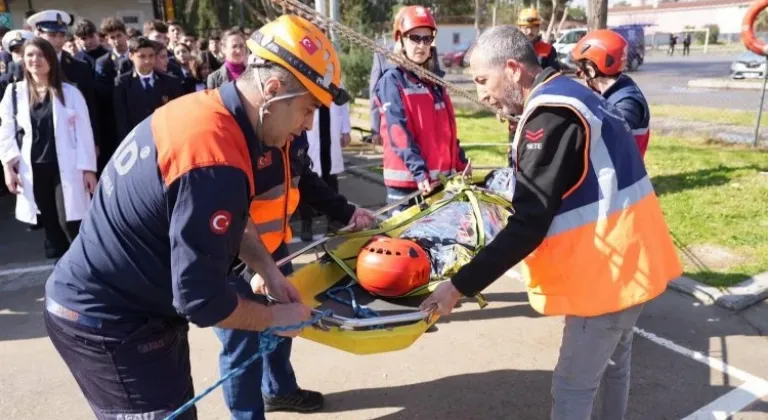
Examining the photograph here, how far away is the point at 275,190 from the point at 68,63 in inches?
191

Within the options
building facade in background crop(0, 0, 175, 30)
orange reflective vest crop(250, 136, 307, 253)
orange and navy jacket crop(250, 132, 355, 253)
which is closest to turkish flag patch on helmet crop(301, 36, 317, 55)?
orange and navy jacket crop(250, 132, 355, 253)

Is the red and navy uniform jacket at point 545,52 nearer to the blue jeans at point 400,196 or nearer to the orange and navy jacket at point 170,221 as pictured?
the blue jeans at point 400,196

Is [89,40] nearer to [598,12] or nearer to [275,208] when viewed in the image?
[275,208]

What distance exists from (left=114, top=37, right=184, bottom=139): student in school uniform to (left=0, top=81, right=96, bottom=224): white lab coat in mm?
801

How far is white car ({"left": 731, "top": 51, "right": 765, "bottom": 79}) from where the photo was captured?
21125 millimetres

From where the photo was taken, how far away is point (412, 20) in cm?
404

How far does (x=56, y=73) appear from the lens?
5.20 m

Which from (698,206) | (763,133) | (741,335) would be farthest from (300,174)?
(763,133)

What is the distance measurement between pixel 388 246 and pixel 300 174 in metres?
0.63

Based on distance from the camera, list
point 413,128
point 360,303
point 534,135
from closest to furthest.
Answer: point 534,135
point 360,303
point 413,128

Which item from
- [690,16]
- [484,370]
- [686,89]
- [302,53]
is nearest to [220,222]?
[302,53]

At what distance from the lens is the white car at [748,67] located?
2112 centimetres

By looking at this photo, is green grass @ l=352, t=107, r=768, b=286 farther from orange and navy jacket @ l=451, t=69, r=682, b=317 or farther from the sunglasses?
orange and navy jacket @ l=451, t=69, r=682, b=317

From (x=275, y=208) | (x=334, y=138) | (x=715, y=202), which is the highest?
(x=275, y=208)
